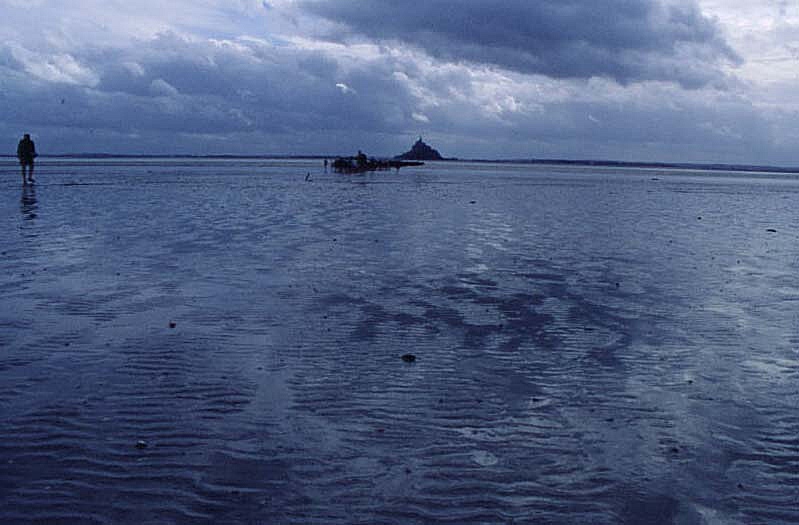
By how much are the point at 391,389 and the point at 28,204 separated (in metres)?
31.6

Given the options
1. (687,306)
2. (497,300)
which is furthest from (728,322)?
(497,300)

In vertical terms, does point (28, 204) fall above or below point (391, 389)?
above

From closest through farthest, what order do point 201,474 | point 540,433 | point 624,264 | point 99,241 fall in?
1. point 201,474
2. point 540,433
3. point 624,264
4. point 99,241

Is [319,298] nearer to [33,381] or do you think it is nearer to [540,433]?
[33,381]

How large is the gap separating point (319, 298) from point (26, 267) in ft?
24.9

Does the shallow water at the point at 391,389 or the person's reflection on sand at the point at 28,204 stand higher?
the person's reflection on sand at the point at 28,204

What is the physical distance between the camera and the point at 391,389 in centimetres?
886

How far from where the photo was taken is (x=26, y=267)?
16781 millimetres

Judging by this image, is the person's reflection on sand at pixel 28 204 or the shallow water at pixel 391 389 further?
the person's reflection on sand at pixel 28 204

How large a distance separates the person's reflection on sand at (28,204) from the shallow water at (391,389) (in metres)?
10.6

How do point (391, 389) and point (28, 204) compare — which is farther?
point (28, 204)

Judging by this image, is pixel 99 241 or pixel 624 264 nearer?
pixel 624 264

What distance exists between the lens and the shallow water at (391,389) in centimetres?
613

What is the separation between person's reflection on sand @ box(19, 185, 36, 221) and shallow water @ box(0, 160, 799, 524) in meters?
10.6
